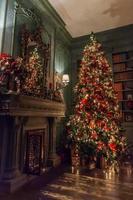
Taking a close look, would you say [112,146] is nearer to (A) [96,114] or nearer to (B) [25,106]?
(A) [96,114]

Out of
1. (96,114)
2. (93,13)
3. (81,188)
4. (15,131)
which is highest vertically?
(93,13)

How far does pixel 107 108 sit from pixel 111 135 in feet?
1.93

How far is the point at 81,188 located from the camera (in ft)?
8.46

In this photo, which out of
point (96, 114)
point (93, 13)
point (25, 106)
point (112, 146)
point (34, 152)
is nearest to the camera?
point (25, 106)

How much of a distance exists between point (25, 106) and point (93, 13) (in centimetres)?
301

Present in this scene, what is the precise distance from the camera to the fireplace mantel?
2276 millimetres

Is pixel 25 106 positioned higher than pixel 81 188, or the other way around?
pixel 25 106

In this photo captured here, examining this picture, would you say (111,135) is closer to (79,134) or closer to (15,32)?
(79,134)

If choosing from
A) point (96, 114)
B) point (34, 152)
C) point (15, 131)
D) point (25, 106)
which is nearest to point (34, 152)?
point (34, 152)

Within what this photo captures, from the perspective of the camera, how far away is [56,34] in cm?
456

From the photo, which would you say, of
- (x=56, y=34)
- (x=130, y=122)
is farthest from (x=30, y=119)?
(x=130, y=122)

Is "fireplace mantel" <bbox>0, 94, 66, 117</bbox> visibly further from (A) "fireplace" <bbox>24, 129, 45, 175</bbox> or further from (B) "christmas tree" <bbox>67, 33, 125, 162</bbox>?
(B) "christmas tree" <bbox>67, 33, 125, 162</bbox>

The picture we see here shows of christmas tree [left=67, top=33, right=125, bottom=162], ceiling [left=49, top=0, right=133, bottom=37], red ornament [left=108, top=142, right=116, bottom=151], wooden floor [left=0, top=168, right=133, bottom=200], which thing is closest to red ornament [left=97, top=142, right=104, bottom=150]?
christmas tree [left=67, top=33, right=125, bottom=162]

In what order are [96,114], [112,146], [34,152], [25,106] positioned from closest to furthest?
[25,106] → [34,152] → [112,146] → [96,114]
